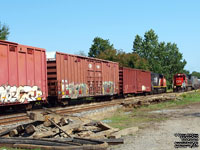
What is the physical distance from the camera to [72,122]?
877 centimetres

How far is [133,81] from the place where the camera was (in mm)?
29719

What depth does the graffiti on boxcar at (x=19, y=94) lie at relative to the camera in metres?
12.3

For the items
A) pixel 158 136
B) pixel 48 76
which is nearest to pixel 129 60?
pixel 48 76

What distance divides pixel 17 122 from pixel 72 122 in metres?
3.99

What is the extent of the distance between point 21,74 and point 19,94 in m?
1.09

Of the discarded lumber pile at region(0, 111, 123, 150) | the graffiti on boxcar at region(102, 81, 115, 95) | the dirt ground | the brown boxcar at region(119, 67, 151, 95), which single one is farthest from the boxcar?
the discarded lumber pile at region(0, 111, 123, 150)

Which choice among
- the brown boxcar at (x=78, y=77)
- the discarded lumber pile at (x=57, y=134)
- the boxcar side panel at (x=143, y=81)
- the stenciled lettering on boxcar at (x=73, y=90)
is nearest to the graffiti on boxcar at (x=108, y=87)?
the brown boxcar at (x=78, y=77)

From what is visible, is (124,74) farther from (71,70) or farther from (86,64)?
(71,70)

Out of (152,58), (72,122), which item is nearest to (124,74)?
(72,122)

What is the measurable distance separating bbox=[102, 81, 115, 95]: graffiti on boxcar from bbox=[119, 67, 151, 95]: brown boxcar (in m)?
2.72

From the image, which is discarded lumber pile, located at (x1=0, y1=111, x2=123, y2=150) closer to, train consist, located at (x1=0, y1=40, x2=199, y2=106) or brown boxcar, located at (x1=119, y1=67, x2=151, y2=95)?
train consist, located at (x1=0, y1=40, x2=199, y2=106)

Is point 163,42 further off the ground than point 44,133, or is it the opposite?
point 163,42

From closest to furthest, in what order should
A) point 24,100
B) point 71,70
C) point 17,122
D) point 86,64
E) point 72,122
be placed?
1. point 72,122
2. point 17,122
3. point 24,100
4. point 71,70
5. point 86,64

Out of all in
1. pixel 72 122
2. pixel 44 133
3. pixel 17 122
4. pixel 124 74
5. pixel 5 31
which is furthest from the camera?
pixel 5 31
